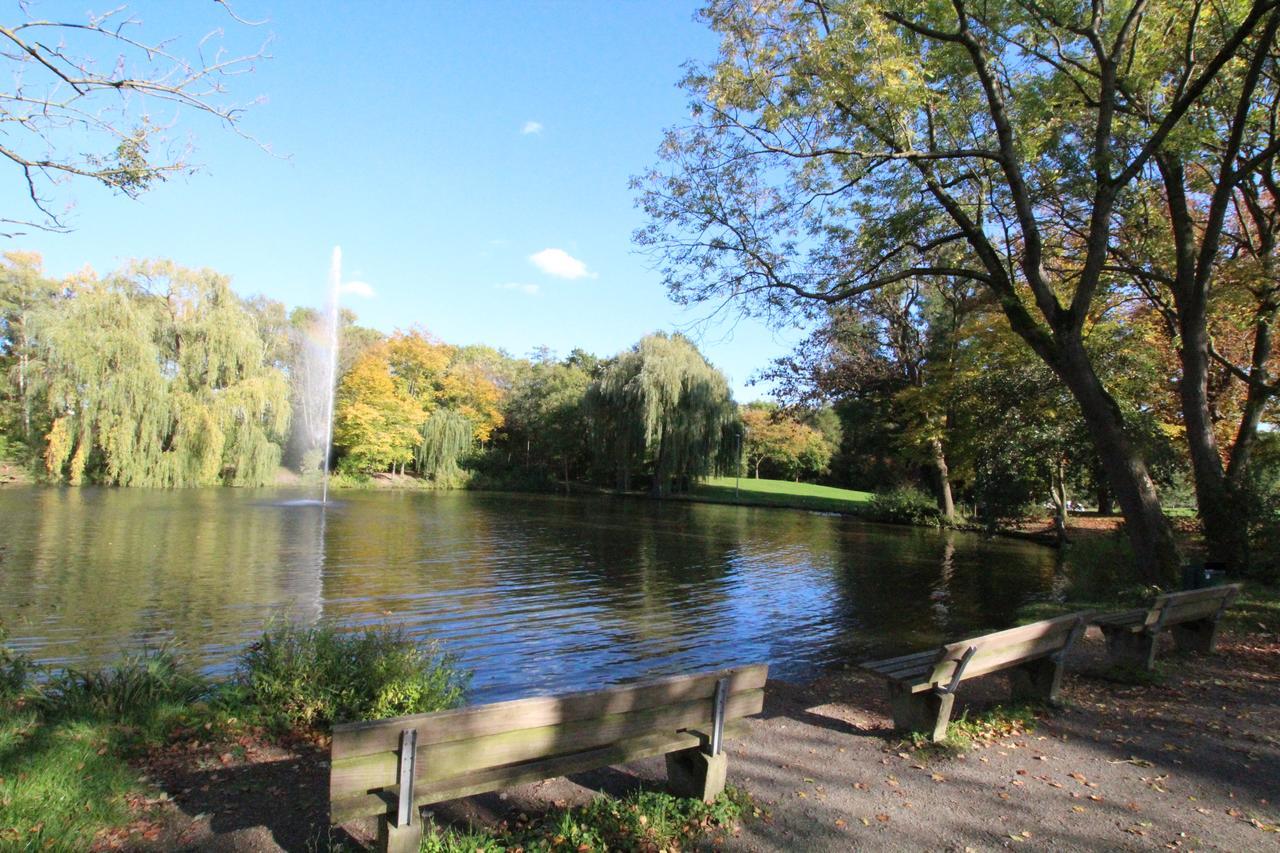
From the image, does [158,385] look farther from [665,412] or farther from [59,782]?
[59,782]

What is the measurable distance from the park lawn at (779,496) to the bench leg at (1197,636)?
2622cm

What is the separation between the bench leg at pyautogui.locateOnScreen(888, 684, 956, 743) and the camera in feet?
13.9

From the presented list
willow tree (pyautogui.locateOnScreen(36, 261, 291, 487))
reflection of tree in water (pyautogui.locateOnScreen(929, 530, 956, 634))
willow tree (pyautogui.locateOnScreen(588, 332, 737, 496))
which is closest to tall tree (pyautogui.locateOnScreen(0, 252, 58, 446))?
willow tree (pyautogui.locateOnScreen(36, 261, 291, 487))

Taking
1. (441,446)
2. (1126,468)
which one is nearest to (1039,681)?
(1126,468)

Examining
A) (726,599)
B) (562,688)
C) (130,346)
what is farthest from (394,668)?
(130,346)

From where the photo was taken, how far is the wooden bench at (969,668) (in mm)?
4250

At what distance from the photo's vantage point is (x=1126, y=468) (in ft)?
31.3

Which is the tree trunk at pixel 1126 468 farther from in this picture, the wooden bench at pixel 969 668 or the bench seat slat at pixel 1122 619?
the wooden bench at pixel 969 668

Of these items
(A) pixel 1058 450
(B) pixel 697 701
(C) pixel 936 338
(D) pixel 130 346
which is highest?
(C) pixel 936 338

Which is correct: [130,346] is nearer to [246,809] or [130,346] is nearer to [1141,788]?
[246,809]

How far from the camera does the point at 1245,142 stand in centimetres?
1198

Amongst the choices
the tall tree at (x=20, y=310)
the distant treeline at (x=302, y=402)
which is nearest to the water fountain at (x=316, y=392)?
the distant treeline at (x=302, y=402)

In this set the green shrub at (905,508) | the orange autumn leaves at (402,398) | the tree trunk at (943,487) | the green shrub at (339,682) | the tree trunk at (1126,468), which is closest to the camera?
the green shrub at (339,682)

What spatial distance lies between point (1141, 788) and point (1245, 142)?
499 inches
